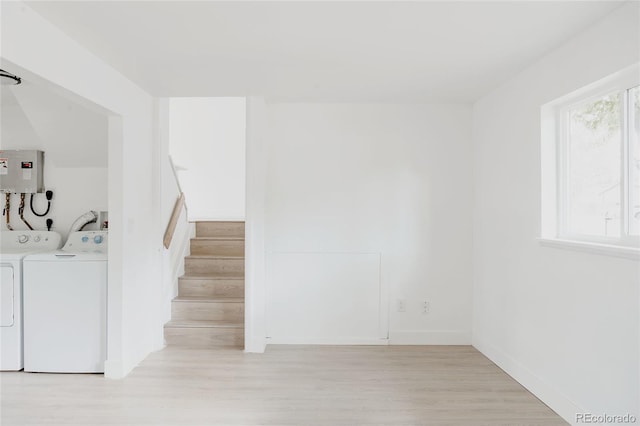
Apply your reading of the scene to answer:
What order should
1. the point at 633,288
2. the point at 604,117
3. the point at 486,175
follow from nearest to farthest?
the point at 633,288 → the point at 604,117 → the point at 486,175

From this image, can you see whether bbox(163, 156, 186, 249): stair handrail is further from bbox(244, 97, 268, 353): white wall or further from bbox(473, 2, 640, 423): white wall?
bbox(473, 2, 640, 423): white wall

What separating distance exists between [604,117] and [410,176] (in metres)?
1.77

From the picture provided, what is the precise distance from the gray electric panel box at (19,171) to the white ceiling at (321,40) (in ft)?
4.48

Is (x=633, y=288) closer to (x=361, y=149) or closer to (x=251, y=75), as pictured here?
(x=361, y=149)

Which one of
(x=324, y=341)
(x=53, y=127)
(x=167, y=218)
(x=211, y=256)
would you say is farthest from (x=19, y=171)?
(x=324, y=341)

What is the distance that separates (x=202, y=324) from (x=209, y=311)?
161 millimetres

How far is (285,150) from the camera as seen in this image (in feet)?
12.8

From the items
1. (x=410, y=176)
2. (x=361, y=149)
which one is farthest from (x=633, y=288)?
(x=361, y=149)

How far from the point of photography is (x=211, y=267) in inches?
174

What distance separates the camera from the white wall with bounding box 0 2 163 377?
208 centimetres

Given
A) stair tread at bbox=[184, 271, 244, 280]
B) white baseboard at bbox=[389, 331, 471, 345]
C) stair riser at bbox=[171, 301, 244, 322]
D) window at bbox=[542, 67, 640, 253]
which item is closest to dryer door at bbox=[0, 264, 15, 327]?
stair riser at bbox=[171, 301, 244, 322]

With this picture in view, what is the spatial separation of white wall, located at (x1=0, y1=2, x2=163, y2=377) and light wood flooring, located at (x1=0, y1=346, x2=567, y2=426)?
0.38 metres

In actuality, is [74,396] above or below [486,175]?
below

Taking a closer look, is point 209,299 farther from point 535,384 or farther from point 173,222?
point 535,384
